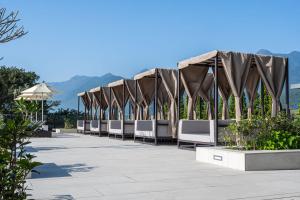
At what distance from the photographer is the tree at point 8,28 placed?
255 cm

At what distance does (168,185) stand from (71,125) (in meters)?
24.9

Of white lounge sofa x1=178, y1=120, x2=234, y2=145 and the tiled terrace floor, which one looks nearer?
the tiled terrace floor

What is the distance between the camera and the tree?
2547 mm

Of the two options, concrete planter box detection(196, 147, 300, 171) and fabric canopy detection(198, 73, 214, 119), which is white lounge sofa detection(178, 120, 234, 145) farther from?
concrete planter box detection(196, 147, 300, 171)

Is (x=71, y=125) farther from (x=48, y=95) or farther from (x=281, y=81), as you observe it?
(x=281, y=81)

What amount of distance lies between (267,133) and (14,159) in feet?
17.9

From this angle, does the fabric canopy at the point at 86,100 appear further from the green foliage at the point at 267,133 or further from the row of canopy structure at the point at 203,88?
the green foliage at the point at 267,133

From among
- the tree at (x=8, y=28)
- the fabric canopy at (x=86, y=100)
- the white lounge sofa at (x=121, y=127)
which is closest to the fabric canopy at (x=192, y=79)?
the white lounge sofa at (x=121, y=127)

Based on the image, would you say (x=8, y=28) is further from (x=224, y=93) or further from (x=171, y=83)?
(x=224, y=93)

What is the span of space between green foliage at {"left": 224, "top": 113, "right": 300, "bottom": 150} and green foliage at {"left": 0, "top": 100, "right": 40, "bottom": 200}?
5224mm

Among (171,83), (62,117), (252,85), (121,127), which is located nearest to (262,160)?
(252,85)

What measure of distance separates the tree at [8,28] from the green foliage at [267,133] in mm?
5347

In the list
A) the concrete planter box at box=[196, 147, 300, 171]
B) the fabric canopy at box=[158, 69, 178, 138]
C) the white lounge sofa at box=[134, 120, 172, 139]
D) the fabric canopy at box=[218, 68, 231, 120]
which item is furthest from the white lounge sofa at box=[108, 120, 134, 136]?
the concrete planter box at box=[196, 147, 300, 171]

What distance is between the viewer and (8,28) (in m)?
2.58
